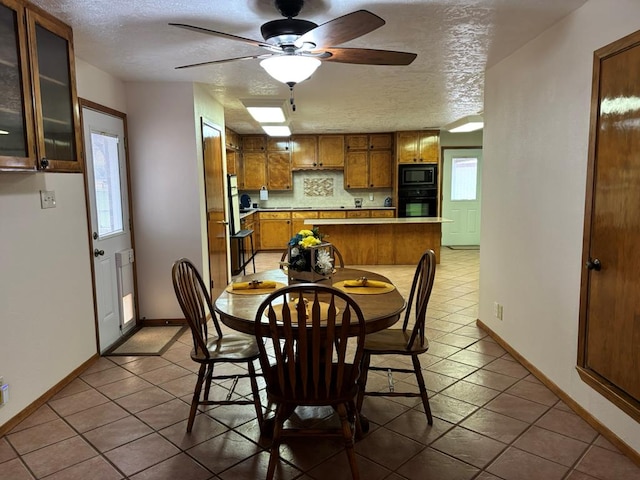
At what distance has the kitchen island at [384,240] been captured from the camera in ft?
23.1

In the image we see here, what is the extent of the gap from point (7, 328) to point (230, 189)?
388 centimetres

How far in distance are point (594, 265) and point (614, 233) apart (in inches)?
8.5

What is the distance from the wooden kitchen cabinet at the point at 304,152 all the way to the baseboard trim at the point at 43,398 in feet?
19.2

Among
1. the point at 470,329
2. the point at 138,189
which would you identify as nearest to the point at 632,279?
the point at 470,329

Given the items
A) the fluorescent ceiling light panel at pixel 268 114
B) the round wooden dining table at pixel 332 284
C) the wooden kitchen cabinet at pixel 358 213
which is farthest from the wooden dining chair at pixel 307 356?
the wooden kitchen cabinet at pixel 358 213

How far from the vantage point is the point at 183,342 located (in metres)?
3.82

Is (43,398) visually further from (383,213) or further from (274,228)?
(383,213)

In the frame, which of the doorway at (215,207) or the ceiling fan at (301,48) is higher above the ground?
the ceiling fan at (301,48)

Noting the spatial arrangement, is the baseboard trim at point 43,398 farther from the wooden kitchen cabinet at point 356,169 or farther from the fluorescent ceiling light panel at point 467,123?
the wooden kitchen cabinet at point 356,169

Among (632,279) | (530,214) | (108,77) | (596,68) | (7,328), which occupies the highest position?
(108,77)

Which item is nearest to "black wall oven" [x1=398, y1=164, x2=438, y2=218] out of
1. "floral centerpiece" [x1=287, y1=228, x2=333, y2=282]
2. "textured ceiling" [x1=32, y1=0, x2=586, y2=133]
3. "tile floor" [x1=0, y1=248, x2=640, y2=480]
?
"textured ceiling" [x1=32, y1=0, x2=586, y2=133]

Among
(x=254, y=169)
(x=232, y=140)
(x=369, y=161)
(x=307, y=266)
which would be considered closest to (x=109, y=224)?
(x=307, y=266)

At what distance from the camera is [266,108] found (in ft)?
15.3

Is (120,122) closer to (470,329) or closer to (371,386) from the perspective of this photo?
(371,386)
